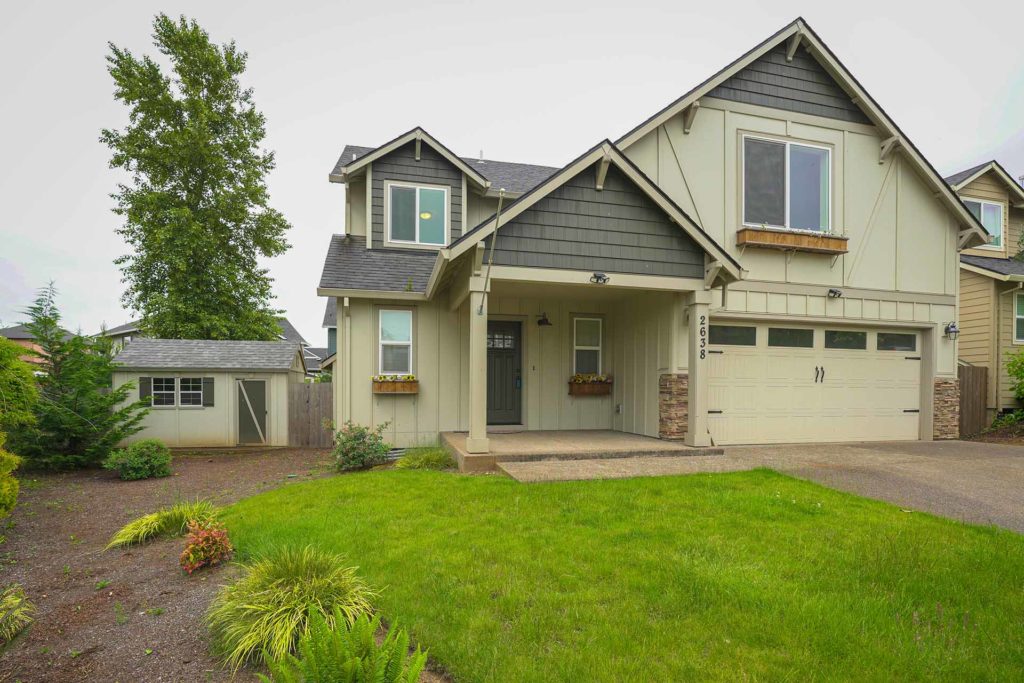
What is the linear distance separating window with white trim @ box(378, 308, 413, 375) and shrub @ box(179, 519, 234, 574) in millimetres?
5021

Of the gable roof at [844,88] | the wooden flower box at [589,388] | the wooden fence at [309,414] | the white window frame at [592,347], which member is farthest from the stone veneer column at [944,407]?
the wooden fence at [309,414]

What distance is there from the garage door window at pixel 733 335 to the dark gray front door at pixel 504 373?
3699 millimetres

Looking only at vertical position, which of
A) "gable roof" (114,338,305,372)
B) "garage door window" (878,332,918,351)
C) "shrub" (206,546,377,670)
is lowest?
"shrub" (206,546,377,670)

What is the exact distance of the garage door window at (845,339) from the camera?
1003 cm

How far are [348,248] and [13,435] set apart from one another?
7.03m

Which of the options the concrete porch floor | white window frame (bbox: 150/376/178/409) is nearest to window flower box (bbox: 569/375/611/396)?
the concrete porch floor

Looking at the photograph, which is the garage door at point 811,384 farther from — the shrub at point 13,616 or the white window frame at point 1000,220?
the shrub at point 13,616

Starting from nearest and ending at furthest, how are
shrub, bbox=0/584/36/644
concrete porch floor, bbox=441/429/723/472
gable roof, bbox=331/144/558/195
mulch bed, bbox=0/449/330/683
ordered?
1. mulch bed, bbox=0/449/330/683
2. shrub, bbox=0/584/36/644
3. concrete porch floor, bbox=441/429/723/472
4. gable roof, bbox=331/144/558/195

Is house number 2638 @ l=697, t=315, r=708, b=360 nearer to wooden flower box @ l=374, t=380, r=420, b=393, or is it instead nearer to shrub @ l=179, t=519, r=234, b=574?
wooden flower box @ l=374, t=380, r=420, b=393

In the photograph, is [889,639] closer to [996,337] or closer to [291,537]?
[291,537]

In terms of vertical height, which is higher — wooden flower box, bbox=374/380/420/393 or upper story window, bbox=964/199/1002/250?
upper story window, bbox=964/199/1002/250

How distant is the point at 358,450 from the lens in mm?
8211

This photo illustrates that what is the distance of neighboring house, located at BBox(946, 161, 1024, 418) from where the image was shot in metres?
12.3

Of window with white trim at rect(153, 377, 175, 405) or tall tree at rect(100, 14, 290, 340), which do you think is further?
tall tree at rect(100, 14, 290, 340)
